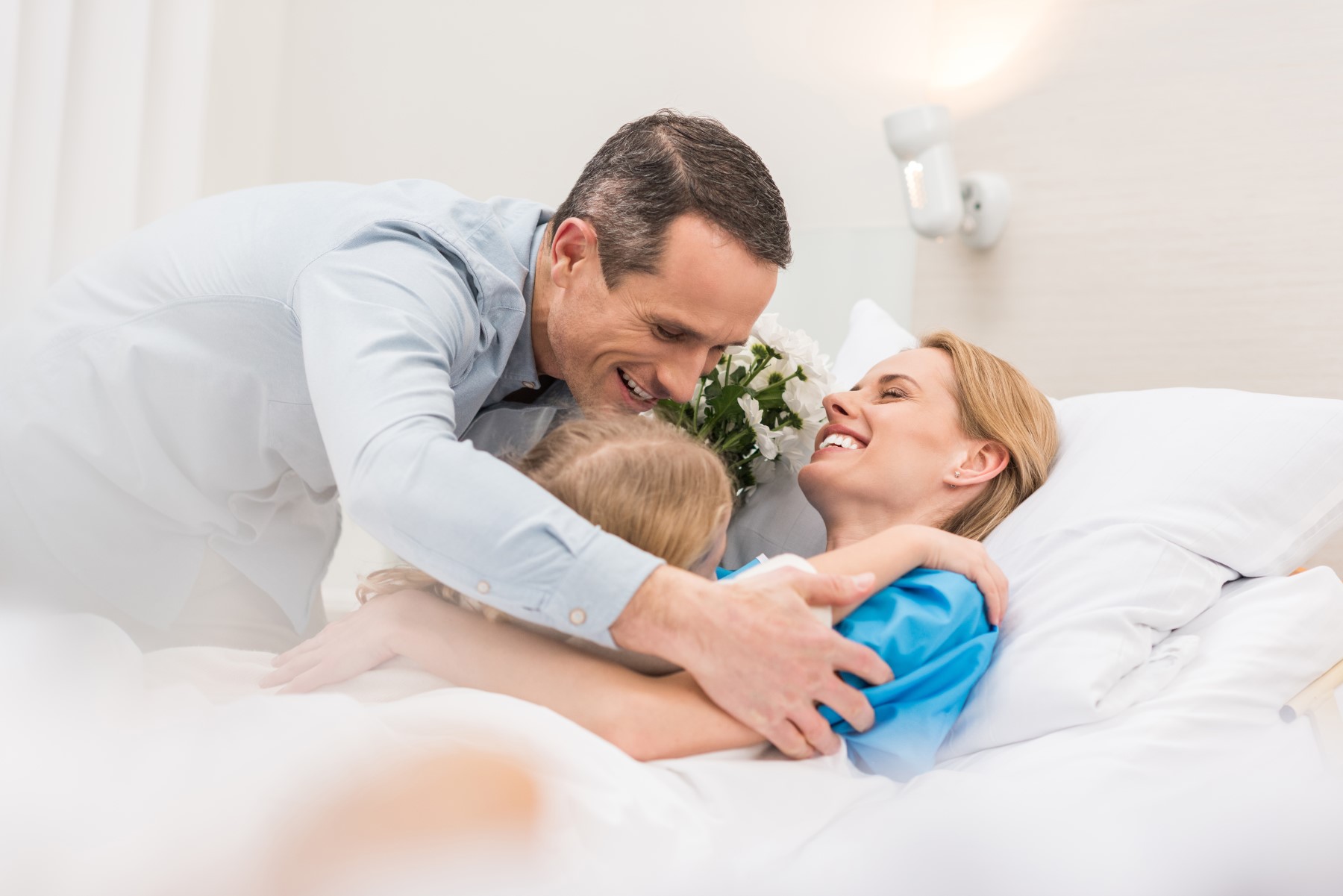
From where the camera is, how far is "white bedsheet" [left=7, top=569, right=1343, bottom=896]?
0.68 metres

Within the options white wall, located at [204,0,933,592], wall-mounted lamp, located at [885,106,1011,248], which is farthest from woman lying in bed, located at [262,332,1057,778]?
white wall, located at [204,0,933,592]

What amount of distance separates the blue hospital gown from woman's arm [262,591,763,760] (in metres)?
0.13

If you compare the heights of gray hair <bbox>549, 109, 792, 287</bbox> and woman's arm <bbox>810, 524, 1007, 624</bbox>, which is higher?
gray hair <bbox>549, 109, 792, 287</bbox>

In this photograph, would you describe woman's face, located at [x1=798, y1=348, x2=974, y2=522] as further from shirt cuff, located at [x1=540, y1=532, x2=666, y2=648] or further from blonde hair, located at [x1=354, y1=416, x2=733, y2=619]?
shirt cuff, located at [x1=540, y1=532, x2=666, y2=648]

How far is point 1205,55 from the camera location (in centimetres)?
194

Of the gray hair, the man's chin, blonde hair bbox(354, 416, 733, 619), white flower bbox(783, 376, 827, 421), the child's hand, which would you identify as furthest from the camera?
white flower bbox(783, 376, 827, 421)

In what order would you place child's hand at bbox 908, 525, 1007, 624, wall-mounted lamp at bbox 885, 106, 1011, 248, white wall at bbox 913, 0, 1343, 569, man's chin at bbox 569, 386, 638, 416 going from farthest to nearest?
wall-mounted lamp at bbox 885, 106, 1011, 248 → white wall at bbox 913, 0, 1343, 569 → man's chin at bbox 569, 386, 638, 416 → child's hand at bbox 908, 525, 1007, 624

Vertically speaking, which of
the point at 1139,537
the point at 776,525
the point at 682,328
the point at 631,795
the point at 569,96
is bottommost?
the point at 776,525

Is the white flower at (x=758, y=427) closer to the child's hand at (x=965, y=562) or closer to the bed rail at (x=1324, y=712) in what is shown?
the child's hand at (x=965, y=562)

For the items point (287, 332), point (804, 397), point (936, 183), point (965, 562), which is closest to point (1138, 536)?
point (965, 562)

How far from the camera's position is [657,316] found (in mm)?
1258

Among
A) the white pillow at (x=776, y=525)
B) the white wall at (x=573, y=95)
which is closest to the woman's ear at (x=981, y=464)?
the white pillow at (x=776, y=525)

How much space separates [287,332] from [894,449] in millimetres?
793

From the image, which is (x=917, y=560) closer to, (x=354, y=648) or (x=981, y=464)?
(x=981, y=464)
